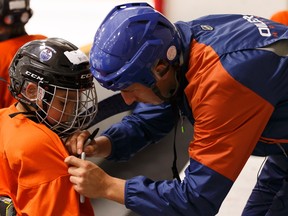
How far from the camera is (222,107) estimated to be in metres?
1.12

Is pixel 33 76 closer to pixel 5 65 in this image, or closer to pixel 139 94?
pixel 139 94

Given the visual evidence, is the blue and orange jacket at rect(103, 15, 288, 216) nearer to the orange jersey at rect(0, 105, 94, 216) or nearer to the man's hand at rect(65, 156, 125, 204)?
the man's hand at rect(65, 156, 125, 204)

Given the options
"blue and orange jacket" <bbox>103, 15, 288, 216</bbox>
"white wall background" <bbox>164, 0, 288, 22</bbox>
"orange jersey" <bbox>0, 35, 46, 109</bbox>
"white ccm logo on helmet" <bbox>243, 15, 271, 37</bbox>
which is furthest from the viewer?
"white wall background" <bbox>164, 0, 288, 22</bbox>

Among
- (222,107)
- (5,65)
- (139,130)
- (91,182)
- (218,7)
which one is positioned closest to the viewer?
(222,107)

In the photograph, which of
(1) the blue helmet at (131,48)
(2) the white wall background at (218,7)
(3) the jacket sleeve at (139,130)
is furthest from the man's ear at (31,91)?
(2) the white wall background at (218,7)

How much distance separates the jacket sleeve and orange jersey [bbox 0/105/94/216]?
372mm

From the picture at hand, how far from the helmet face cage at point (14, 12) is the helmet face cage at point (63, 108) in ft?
2.84

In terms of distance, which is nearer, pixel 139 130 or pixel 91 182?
pixel 91 182

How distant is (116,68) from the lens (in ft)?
3.76

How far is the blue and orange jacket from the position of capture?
1.12 metres

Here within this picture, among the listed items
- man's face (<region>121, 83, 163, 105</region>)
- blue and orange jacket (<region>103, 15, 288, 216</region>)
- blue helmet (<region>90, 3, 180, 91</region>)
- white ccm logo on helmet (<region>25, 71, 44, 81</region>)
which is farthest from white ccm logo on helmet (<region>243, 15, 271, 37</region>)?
white ccm logo on helmet (<region>25, 71, 44, 81</region>)

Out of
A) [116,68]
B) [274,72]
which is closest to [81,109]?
[116,68]

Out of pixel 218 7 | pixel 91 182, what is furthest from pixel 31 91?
pixel 218 7

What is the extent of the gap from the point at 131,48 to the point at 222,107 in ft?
1.02
